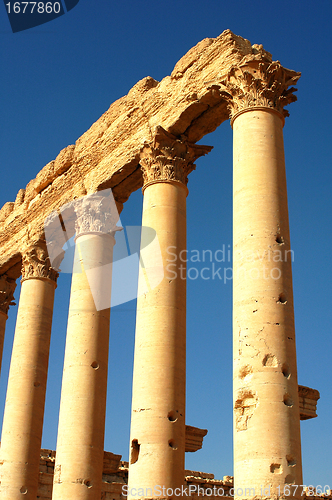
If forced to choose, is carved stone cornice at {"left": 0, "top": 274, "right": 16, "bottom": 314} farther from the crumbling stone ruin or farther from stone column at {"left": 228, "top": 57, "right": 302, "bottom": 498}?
stone column at {"left": 228, "top": 57, "right": 302, "bottom": 498}

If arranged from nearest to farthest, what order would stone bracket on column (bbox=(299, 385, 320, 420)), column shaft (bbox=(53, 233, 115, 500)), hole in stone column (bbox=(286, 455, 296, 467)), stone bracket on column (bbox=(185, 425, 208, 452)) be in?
hole in stone column (bbox=(286, 455, 296, 467)), column shaft (bbox=(53, 233, 115, 500)), stone bracket on column (bbox=(299, 385, 320, 420)), stone bracket on column (bbox=(185, 425, 208, 452))

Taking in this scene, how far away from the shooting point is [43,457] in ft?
96.0

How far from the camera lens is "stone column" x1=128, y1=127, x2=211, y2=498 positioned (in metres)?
17.0

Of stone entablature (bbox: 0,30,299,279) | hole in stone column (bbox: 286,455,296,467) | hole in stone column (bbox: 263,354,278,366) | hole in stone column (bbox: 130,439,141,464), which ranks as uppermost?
stone entablature (bbox: 0,30,299,279)

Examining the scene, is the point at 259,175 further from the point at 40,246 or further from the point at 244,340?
the point at 40,246

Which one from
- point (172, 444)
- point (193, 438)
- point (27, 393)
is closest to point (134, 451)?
point (172, 444)

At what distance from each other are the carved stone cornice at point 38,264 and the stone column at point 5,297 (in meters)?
3.94

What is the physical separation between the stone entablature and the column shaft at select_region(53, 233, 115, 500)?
3189mm

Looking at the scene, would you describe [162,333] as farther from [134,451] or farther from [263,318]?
[263,318]

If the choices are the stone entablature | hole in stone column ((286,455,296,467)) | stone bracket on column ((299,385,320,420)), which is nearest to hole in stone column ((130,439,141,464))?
hole in stone column ((286,455,296,467))

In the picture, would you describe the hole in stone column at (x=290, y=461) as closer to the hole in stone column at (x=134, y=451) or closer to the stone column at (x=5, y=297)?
the hole in stone column at (x=134, y=451)

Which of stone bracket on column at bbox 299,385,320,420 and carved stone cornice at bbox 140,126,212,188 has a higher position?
carved stone cornice at bbox 140,126,212,188

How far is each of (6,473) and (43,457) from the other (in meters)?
4.83

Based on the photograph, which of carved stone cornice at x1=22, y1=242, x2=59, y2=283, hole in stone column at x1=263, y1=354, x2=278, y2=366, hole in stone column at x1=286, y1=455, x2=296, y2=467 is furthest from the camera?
carved stone cornice at x1=22, y1=242, x2=59, y2=283
